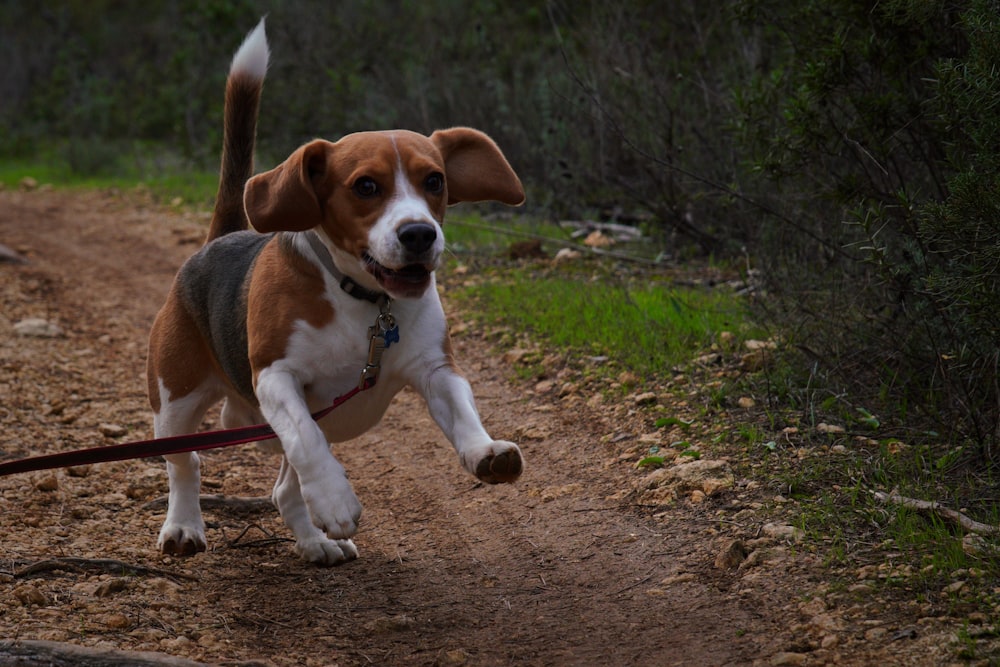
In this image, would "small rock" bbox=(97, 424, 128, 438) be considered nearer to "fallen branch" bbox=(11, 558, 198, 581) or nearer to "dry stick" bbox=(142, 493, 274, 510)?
"dry stick" bbox=(142, 493, 274, 510)

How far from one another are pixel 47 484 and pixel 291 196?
2.06 metres

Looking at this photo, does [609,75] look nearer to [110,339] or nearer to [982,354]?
[110,339]

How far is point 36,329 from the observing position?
8.02 m

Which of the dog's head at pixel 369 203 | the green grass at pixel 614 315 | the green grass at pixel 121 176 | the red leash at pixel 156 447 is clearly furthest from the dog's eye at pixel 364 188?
the green grass at pixel 121 176

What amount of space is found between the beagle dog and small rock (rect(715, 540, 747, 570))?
0.85 meters

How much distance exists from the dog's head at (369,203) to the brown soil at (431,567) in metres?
1.17

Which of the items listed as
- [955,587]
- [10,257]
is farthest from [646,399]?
[10,257]

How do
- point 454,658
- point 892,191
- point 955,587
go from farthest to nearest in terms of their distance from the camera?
point 892,191 → point 454,658 → point 955,587

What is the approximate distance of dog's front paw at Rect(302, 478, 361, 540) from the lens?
3588 mm

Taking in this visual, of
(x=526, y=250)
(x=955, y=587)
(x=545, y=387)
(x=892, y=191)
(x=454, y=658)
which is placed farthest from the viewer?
(x=526, y=250)

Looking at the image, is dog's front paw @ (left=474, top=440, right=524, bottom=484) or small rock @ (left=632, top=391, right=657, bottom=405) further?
small rock @ (left=632, top=391, right=657, bottom=405)

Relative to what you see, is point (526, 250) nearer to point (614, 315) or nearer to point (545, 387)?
point (614, 315)

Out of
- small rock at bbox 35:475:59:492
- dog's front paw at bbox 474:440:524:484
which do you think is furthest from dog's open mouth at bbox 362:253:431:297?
small rock at bbox 35:475:59:492

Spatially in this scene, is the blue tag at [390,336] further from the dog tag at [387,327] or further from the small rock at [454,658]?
the small rock at [454,658]
